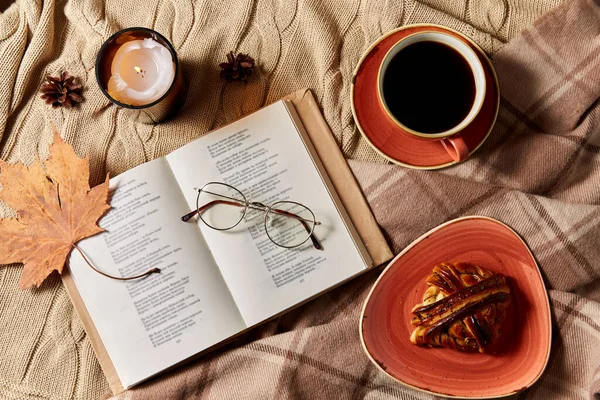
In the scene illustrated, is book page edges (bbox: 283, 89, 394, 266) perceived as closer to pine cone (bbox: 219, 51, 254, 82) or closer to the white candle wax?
pine cone (bbox: 219, 51, 254, 82)

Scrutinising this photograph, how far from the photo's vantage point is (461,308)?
78cm

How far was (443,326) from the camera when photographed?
79 cm

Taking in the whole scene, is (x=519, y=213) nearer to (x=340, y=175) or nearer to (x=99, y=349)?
(x=340, y=175)

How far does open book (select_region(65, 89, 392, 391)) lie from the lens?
85cm

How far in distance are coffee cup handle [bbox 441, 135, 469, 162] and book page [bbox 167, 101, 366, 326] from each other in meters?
0.19

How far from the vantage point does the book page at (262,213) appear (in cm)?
86

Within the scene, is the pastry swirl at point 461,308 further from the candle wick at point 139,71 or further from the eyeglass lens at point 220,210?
the candle wick at point 139,71

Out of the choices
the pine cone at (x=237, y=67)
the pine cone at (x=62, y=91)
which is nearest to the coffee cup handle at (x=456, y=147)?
the pine cone at (x=237, y=67)

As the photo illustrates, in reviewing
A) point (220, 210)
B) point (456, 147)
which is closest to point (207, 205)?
point (220, 210)

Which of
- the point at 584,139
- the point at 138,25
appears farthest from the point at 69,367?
the point at 584,139

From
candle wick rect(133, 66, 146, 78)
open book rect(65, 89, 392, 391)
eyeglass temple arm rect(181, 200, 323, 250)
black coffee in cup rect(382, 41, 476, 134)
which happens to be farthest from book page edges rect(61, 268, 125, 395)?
black coffee in cup rect(382, 41, 476, 134)

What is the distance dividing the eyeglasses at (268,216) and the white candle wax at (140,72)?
0.52 ft

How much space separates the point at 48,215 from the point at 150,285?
0.19 metres

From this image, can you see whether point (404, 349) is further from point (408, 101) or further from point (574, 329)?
point (408, 101)
